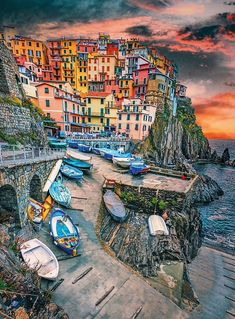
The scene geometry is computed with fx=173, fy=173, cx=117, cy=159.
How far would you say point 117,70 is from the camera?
63406 mm

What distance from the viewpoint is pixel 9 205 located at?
10.5 m

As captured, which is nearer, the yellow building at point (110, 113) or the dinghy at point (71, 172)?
the dinghy at point (71, 172)

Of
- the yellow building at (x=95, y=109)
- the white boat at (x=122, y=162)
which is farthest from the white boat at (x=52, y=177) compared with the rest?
the yellow building at (x=95, y=109)

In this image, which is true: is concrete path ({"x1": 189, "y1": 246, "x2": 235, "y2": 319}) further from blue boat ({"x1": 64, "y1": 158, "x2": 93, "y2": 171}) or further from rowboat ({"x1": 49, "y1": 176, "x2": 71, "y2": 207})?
blue boat ({"x1": 64, "y1": 158, "x2": 93, "y2": 171})

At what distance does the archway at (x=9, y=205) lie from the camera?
33.8 ft

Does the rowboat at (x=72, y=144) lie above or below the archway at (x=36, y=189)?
above

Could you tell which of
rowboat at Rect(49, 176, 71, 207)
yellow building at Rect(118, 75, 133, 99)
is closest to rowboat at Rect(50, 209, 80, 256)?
rowboat at Rect(49, 176, 71, 207)

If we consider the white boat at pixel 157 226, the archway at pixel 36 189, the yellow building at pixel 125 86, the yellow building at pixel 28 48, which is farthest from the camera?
the yellow building at pixel 28 48

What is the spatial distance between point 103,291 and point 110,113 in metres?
45.6

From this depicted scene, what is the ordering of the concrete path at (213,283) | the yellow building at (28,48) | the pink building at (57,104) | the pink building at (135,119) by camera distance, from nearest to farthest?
the concrete path at (213,283) < the pink building at (57,104) < the pink building at (135,119) < the yellow building at (28,48)

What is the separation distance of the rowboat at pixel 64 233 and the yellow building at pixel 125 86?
5042 centimetres

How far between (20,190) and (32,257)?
4.06m

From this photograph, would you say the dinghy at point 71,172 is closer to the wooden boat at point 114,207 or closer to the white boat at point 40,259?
the wooden boat at point 114,207

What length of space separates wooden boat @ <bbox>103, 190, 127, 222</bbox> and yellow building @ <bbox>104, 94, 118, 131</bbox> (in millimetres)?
34181
